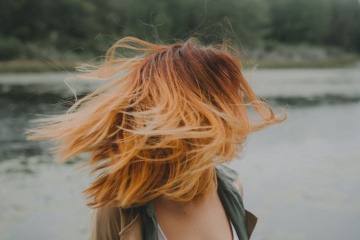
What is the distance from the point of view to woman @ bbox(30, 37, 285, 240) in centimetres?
135

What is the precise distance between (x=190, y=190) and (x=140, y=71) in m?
0.40

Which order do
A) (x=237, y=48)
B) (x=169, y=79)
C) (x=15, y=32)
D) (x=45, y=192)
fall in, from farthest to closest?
(x=15, y=32)
(x=45, y=192)
(x=237, y=48)
(x=169, y=79)

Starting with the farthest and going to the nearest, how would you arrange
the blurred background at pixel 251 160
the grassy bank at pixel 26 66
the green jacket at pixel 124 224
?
1. the grassy bank at pixel 26 66
2. the blurred background at pixel 251 160
3. the green jacket at pixel 124 224

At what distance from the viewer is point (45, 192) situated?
24.0ft

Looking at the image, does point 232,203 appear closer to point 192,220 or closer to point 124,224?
point 192,220

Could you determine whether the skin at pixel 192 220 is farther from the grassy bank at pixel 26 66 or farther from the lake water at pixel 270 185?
the grassy bank at pixel 26 66

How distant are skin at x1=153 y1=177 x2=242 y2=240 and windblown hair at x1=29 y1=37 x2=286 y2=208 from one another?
5cm

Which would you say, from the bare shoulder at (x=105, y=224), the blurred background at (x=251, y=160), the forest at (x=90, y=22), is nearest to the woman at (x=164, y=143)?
the bare shoulder at (x=105, y=224)

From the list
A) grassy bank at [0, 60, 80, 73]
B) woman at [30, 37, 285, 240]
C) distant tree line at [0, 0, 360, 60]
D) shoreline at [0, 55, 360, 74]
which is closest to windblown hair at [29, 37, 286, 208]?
woman at [30, 37, 285, 240]

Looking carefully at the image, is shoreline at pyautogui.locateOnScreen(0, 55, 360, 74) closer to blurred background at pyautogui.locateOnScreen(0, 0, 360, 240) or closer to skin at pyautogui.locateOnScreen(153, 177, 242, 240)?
blurred background at pyautogui.locateOnScreen(0, 0, 360, 240)

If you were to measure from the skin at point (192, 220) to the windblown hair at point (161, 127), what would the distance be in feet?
0.15

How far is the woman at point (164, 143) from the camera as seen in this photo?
1.35m

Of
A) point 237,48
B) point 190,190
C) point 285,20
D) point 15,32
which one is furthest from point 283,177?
point 285,20

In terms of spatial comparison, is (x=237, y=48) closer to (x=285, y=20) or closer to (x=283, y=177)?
(x=283, y=177)
